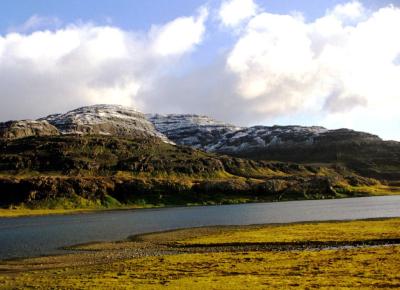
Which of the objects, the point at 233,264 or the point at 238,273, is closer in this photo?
the point at 238,273

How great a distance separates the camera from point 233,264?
60938 mm

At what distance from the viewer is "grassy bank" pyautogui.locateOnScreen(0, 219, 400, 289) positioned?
158ft

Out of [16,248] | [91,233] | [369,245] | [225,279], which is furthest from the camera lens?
[91,233]

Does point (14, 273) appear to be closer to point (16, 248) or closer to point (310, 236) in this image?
point (16, 248)

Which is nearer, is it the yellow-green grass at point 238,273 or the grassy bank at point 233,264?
the yellow-green grass at point 238,273

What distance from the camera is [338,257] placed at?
6188 cm

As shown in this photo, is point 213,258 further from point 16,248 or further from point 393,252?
point 16,248

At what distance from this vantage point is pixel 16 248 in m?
96.0

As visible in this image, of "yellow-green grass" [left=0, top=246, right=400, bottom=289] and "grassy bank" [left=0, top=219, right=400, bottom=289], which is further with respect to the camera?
"grassy bank" [left=0, top=219, right=400, bottom=289]

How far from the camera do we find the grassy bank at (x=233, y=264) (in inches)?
1896

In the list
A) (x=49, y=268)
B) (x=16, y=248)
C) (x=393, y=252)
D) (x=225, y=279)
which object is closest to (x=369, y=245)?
(x=393, y=252)

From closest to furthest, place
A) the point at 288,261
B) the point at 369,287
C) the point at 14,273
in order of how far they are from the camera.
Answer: the point at 369,287, the point at 288,261, the point at 14,273

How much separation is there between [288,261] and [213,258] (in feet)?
38.1

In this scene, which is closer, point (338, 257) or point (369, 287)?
point (369, 287)
